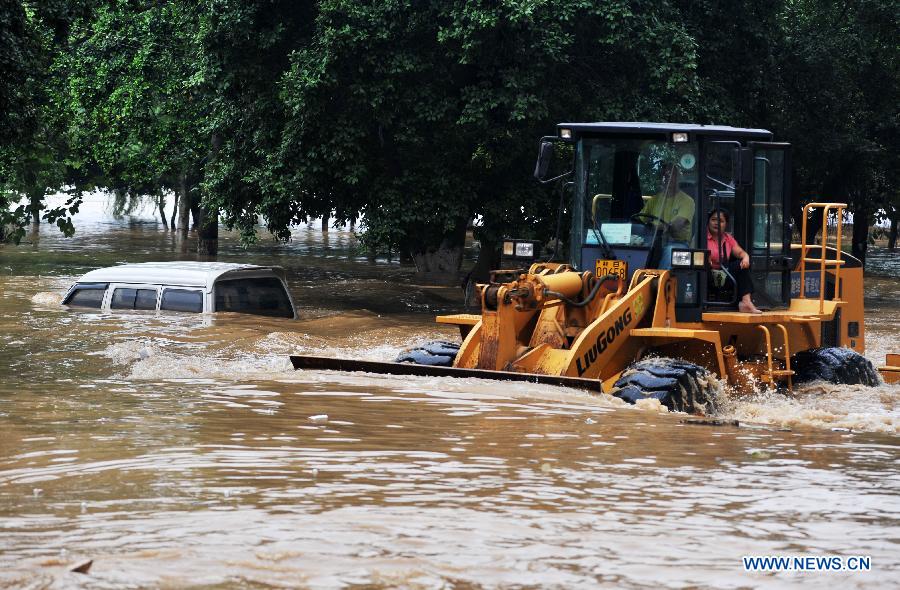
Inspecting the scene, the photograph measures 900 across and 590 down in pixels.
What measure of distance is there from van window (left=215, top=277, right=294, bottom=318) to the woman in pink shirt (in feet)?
25.2

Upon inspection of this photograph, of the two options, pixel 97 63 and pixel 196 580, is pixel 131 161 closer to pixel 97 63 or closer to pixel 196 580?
pixel 97 63

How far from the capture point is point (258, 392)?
1221 cm

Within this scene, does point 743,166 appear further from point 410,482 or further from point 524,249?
point 410,482

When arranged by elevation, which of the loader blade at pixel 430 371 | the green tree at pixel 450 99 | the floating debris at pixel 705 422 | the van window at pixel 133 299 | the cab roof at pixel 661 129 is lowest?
the floating debris at pixel 705 422


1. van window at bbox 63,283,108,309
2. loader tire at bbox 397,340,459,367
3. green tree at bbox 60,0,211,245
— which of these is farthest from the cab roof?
green tree at bbox 60,0,211,245

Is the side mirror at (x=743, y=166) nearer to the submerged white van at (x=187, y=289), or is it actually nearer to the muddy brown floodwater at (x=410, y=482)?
the muddy brown floodwater at (x=410, y=482)

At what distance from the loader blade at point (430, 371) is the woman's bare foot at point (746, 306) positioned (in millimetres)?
2702

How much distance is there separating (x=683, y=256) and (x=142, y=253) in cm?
3834

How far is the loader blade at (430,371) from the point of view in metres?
11.5

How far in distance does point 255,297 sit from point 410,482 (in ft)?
35.8

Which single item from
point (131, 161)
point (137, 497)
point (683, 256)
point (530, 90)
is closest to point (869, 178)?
point (530, 90)

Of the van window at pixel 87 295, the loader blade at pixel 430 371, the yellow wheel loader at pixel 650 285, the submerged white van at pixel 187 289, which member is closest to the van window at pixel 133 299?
the submerged white van at pixel 187 289

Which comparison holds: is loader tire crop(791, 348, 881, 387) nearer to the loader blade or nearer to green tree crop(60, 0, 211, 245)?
the loader blade

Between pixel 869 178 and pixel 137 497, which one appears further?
pixel 869 178
